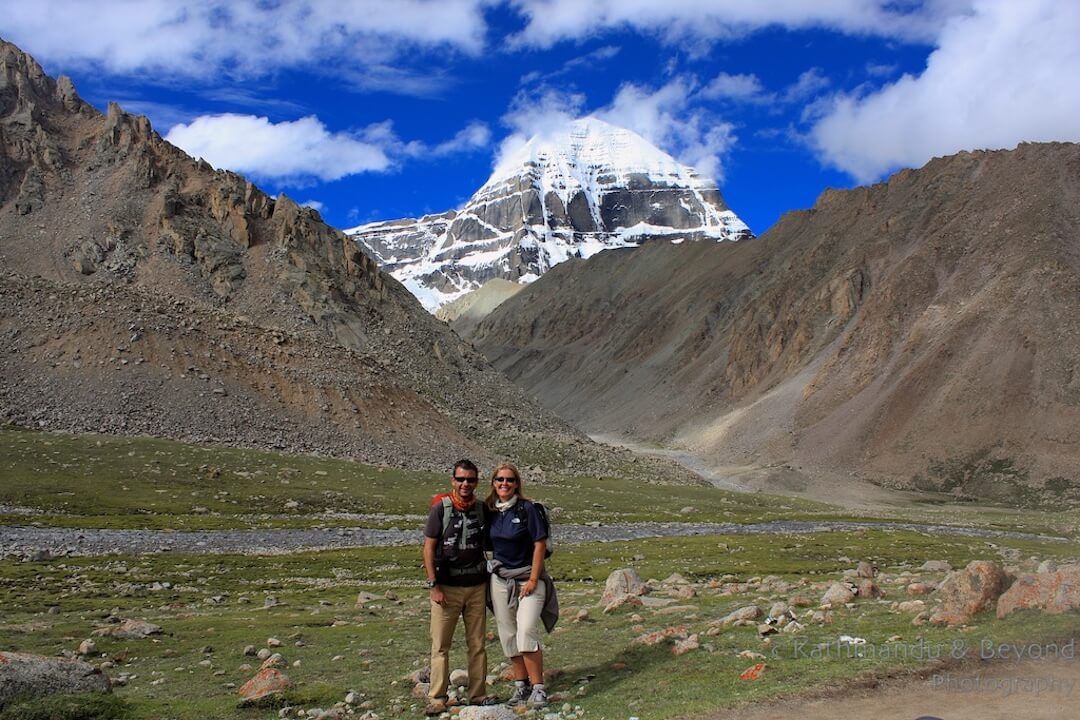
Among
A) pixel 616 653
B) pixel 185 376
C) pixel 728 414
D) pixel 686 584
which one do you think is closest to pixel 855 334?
pixel 728 414

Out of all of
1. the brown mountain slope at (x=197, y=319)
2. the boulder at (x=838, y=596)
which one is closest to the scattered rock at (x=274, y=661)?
the boulder at (x=838, y=596)

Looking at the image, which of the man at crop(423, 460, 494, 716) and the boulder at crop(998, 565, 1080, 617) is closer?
the man at crop(423, 460, 494, 716)

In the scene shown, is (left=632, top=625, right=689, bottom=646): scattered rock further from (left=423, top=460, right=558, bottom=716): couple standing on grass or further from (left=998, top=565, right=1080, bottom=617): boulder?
(left=998, top=565, right=1080, bottom=617): boulder

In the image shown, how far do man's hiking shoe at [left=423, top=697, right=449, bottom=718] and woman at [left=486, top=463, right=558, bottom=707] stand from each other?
109 centimetres

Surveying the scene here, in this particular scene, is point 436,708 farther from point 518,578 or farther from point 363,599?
point 363,599

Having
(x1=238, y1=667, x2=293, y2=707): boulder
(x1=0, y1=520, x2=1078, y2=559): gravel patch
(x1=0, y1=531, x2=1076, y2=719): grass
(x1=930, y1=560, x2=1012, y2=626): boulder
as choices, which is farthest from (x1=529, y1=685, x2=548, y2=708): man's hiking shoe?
(x1=0, y1=520, x2=1078, y2=559): gravel patch

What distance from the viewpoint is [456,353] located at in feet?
349

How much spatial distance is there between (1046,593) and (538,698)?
9.75 meters

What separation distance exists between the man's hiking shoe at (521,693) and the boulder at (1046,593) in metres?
9.04

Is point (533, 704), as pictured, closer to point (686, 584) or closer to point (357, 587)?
point (686, 584)

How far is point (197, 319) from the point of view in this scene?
78500 mm

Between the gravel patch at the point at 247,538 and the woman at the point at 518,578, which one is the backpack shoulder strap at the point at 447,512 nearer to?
the woman at the point at 518,578

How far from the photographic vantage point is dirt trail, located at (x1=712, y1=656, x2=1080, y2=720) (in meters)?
11.8

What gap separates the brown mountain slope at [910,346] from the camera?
106250 mm
